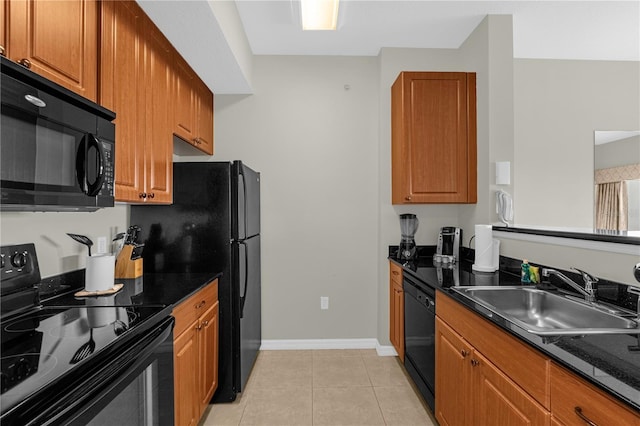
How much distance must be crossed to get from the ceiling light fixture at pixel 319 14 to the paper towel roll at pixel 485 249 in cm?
187

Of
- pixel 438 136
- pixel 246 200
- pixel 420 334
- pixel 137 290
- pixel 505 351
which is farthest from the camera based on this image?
pixel 438 136

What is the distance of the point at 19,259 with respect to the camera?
1497 millimetres

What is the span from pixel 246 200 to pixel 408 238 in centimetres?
145

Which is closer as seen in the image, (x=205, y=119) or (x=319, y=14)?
(x=319, y=14)

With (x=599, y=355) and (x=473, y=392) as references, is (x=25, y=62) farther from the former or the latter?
(x=473, y=392)

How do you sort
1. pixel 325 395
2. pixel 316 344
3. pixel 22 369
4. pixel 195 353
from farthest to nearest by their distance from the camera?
1. pixel 316 344
2. pixel 325 395
3. pixel 195 353
4. pixel 22 369

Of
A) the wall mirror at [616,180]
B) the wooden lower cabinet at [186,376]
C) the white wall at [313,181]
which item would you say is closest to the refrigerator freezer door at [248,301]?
the white wall at [313,181]

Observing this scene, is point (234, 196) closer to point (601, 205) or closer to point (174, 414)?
point (174, 414)

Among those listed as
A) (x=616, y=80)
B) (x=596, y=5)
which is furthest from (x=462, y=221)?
(x=616, y=80)

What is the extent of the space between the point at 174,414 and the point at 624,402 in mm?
1703

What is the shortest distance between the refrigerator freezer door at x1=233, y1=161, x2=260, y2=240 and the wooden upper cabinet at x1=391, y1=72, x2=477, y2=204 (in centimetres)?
127

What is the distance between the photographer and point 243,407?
244cm

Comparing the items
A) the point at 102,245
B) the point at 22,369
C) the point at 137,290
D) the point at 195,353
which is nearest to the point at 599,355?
the point at 22,369

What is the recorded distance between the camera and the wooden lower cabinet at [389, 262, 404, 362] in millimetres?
2895
